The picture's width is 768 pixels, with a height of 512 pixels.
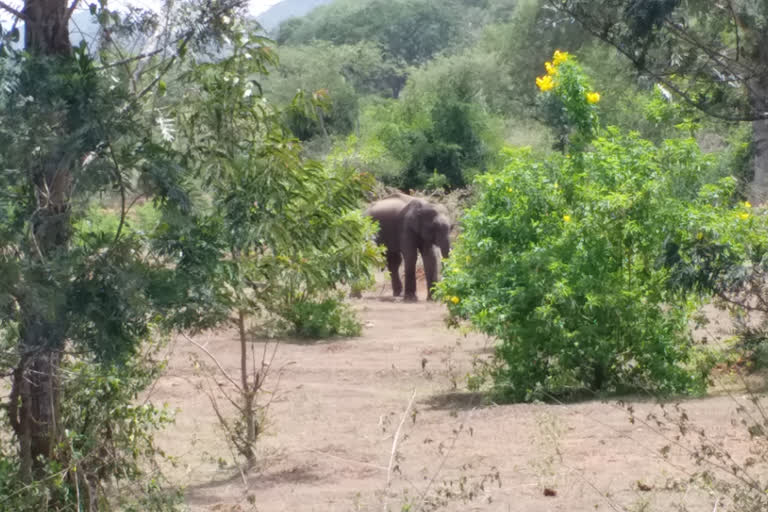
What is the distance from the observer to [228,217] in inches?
241

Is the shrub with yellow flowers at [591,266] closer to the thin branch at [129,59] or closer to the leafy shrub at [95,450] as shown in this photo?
the leafy shrub at [95,450]

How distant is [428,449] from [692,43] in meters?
3.71

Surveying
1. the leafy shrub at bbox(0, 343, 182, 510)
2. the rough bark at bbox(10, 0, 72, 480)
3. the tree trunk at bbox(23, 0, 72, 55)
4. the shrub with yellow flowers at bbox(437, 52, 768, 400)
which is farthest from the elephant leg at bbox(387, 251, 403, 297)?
the tree trunk at bbox(23, 0, 72, 55)

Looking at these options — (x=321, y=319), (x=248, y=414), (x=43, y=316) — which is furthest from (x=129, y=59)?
(x=321, y=319)

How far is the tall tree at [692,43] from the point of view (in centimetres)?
557

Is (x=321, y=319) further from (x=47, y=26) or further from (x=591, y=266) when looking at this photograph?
(x=47, y=26)

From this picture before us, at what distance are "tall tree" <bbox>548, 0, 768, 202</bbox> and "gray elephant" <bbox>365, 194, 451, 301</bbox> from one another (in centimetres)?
1471

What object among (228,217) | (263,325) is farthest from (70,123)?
(263,325)

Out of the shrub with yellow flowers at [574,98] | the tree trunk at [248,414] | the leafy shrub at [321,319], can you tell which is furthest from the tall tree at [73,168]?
the leafy shrub at [321,319]

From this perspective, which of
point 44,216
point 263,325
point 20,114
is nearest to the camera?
point 20,114

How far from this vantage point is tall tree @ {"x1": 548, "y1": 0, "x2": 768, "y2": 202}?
557cm

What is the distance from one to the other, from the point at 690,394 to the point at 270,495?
3.82m

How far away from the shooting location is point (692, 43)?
5723mm

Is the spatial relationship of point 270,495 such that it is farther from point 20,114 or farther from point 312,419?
point 20,114
